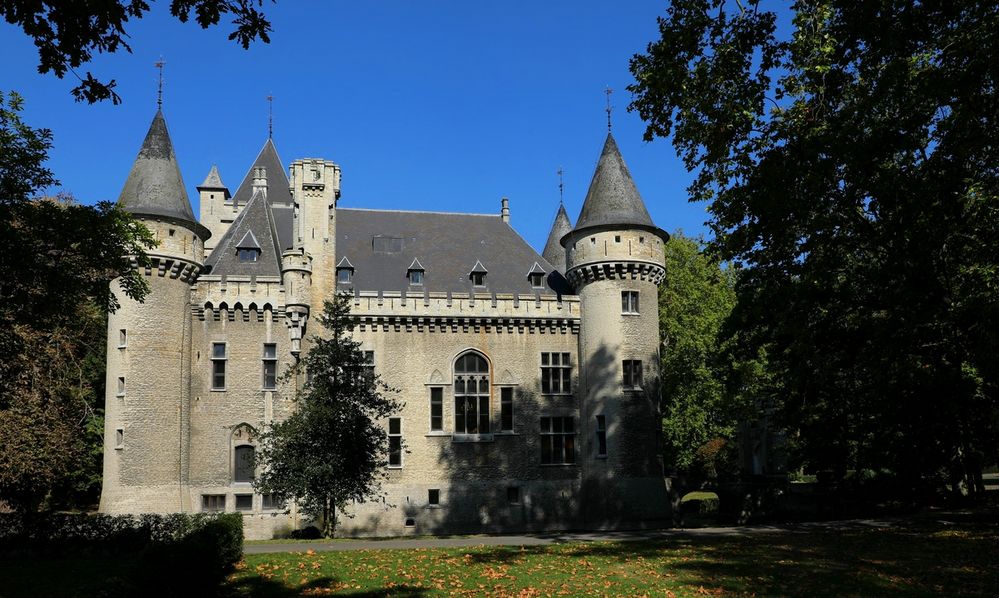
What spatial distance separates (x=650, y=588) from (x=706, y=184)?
10.1 meters

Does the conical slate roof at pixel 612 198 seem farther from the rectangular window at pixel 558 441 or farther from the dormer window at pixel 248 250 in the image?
the dormer window at pixel 248 250

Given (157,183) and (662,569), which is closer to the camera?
(662,569)

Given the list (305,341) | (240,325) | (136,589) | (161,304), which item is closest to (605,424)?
(305,341)

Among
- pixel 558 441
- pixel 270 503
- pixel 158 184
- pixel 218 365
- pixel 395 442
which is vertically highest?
pixel 158 184

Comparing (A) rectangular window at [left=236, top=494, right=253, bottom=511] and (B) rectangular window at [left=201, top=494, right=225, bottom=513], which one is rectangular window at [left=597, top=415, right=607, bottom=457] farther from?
(B) rectangular window at [left=201, top=494, right=225, bottom=513]

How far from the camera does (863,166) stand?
1695 cm

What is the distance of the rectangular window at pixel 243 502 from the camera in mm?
31969

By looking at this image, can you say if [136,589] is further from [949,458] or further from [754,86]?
[949,458]

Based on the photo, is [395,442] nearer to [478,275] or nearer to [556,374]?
[556,374]

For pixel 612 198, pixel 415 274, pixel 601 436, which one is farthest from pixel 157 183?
pixel 601 436

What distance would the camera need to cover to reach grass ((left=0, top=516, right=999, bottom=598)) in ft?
48.3

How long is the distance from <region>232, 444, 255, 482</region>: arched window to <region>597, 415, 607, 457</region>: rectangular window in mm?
14525

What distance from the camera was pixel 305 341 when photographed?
33.4 meters

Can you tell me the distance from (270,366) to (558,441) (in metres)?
12.9
